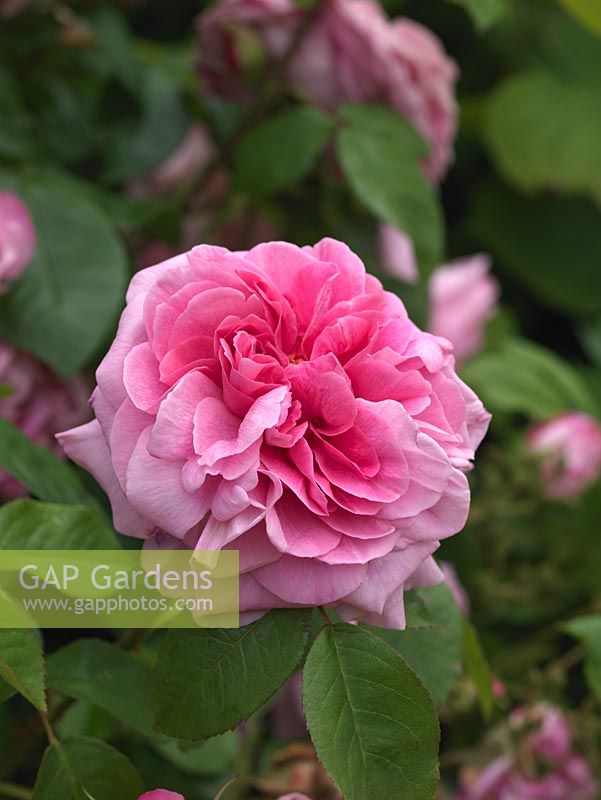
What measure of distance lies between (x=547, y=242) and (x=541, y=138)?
15 centimetres

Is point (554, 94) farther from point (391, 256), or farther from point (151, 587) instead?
point (151, 587)

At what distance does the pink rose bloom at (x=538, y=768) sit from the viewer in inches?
25.1

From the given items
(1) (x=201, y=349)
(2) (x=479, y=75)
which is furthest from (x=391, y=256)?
(2) (x=479, y=75)

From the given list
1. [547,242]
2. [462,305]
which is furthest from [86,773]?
[547,242]

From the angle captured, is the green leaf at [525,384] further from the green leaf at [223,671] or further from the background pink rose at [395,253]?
the green leaf at [223,671]

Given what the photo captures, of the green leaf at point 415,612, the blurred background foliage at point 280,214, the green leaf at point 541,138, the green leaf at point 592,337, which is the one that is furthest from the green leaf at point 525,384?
the green leaf at point 415,612

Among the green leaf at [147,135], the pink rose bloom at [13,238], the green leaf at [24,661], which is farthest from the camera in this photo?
the green leaf at [147,135]

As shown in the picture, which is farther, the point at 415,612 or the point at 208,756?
the point at 208,756

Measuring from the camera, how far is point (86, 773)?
359mm

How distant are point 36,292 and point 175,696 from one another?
33cm

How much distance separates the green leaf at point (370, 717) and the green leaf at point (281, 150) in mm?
395

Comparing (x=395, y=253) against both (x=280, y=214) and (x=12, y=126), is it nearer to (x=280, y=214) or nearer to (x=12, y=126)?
(x=280, y=214)

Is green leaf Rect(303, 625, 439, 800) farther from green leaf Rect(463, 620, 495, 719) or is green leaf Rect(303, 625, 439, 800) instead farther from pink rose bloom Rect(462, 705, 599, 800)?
pink rose bloom Rect(462, 705, 599, 800)

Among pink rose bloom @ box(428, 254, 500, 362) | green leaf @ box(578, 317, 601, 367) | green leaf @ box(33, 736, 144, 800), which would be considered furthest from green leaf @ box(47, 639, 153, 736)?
green leaf @ box(578, 317, 601, 367)
